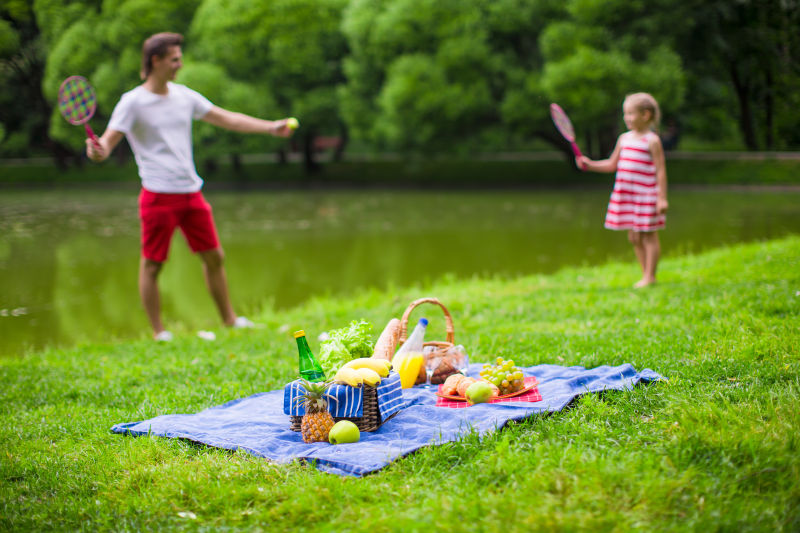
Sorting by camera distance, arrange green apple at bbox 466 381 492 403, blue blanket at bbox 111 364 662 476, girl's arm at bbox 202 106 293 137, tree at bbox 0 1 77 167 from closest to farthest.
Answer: blue blanket at bbox 111 364 662 476, green apple at bbox 466 381 492 403, girl's arm at bbox 202 106 293 137, tree at bbox 0 1 77 167

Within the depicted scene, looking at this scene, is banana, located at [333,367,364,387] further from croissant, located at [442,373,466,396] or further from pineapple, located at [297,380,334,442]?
croissant, located at [442,373,466,396]

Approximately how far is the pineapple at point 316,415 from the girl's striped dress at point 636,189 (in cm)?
406

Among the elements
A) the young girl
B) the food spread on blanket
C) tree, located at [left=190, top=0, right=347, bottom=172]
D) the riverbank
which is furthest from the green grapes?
tree, located at [left=190, top=0, right=347, bottom=172]

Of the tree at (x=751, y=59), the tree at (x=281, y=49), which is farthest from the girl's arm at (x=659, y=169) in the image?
the tree at (x=281, y=49)

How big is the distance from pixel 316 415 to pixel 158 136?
3.46 m

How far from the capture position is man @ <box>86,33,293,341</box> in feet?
19.2

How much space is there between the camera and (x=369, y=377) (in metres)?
3.40

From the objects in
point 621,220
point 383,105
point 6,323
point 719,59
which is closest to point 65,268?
point 6,323

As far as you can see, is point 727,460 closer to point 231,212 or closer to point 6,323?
point 6,323

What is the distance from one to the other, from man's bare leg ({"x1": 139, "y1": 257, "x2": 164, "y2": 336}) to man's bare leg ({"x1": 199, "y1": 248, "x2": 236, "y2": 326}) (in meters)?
0.40

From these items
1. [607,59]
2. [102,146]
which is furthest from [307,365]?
[607,59]

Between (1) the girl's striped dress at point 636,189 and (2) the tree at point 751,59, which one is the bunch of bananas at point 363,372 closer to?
(1) the girl's striped dress at point 636,189

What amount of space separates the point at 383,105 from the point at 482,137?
11.6ft

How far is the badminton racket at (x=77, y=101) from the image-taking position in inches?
Answer: 225
